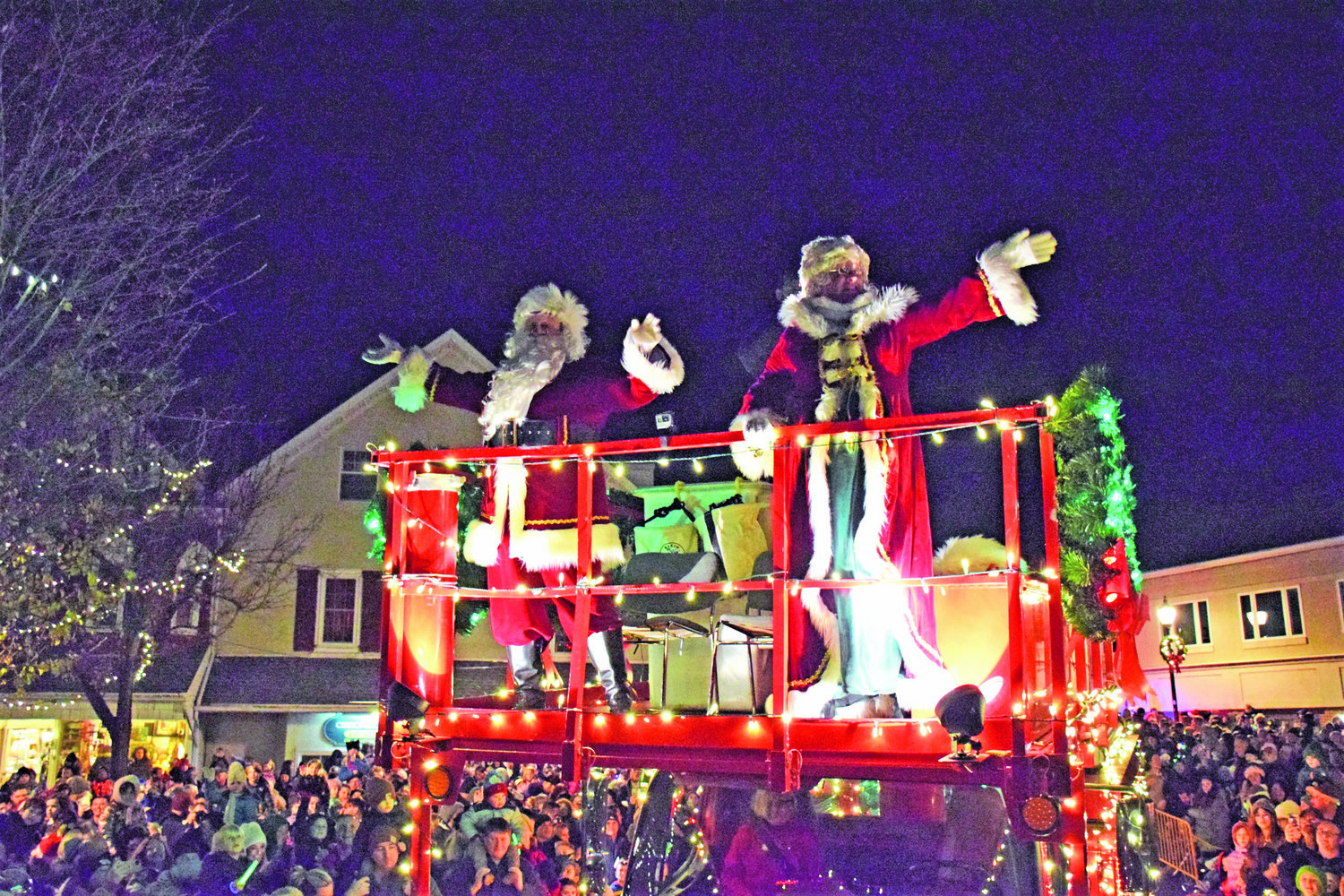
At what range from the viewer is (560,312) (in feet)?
24.8

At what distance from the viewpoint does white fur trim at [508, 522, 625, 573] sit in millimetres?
6773

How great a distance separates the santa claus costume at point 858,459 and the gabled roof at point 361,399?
72.4 feet

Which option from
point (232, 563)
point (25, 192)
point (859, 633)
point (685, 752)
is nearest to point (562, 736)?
point (685, 752)

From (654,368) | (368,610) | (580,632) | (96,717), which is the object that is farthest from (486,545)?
(96,717)

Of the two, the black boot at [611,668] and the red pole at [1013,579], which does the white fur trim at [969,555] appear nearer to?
the red pole at [1013,579]

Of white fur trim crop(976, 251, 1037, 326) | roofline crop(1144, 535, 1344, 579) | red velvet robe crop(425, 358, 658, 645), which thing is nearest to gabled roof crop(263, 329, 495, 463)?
red velvet robe crop(425, 358, 658, 645)

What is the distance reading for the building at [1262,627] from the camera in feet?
108

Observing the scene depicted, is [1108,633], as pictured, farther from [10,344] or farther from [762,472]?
[10,344]

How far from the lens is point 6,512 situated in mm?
13211

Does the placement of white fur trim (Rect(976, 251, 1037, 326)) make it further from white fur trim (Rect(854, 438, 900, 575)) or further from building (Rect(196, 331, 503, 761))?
building (Rect(196, 331, 503, 761))

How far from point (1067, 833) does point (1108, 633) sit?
171 inches

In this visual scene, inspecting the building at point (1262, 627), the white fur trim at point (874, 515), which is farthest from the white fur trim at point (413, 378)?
the building at point (1262, 627)

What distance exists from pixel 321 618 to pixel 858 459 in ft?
76.8

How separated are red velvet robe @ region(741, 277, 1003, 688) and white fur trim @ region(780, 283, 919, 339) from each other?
2cm
